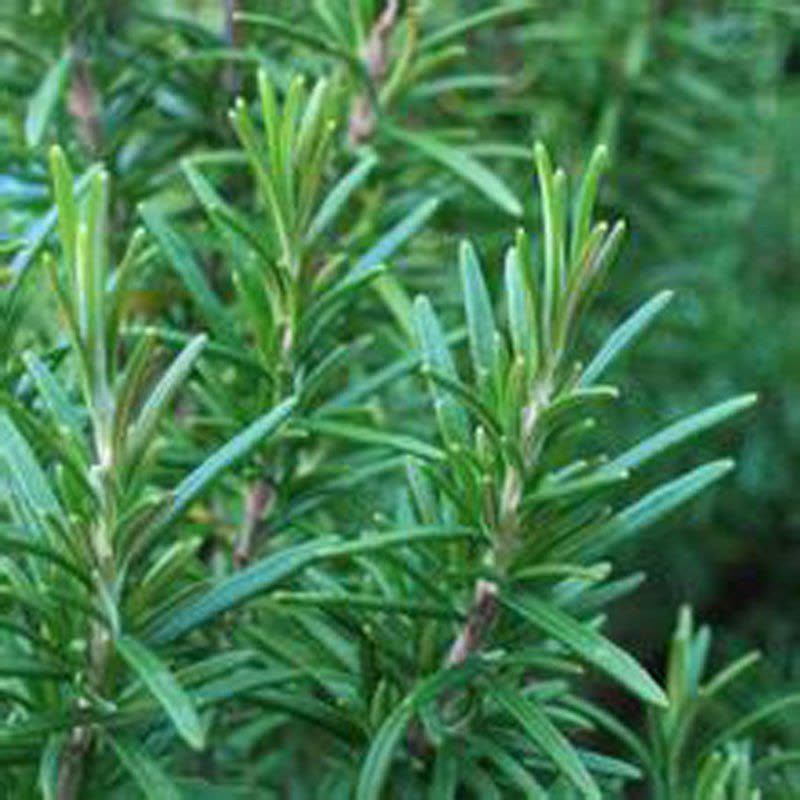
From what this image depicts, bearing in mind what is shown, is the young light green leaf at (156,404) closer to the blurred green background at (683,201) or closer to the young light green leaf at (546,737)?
the young light green leaf at (546,737)

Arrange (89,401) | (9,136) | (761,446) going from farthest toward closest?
(761,446) < (9,136) < (89,401)

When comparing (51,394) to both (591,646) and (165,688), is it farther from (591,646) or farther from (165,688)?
(591,646)

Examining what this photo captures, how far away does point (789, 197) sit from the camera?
1.95 metres

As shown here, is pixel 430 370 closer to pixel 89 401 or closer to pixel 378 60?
pixel 89 401

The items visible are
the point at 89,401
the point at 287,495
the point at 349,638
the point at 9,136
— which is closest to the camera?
the point at 89,401

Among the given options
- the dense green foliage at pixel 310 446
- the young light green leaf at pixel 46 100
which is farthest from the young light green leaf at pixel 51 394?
the young light green leaf at pixel 46 100

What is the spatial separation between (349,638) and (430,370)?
0.17 metres

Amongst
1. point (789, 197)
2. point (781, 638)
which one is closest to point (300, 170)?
point (781, 638)

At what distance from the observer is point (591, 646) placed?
0.83m

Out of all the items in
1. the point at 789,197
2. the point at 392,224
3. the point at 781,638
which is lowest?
the point at 781,638

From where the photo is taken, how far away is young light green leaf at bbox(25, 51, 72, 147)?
3.76 ft

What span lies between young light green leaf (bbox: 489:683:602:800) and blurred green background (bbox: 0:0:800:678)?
574 millimetres

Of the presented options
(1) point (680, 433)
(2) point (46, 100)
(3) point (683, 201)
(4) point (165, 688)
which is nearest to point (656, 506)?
(1) point (680, 433)

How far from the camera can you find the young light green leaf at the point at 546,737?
828mm
